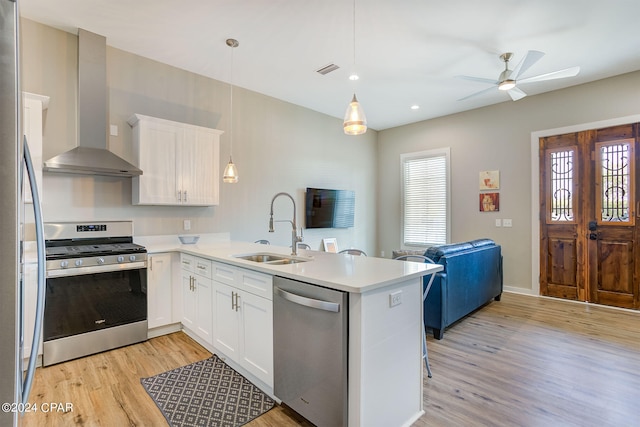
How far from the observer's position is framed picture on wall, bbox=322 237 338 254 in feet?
18.9

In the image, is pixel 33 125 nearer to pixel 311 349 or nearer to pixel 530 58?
pixel 311 349

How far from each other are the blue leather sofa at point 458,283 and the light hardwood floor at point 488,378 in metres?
0.21

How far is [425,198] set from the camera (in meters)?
6.25

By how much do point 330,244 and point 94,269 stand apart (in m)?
3.80

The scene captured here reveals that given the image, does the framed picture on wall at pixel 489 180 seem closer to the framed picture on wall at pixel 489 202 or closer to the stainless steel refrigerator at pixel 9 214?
the framed picture on wall at pixel 489 202

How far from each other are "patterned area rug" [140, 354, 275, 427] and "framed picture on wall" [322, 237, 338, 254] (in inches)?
131

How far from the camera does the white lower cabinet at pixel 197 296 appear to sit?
2820 mm

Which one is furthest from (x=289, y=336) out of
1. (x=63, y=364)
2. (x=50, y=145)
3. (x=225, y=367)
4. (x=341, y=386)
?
(x=50, y=145)

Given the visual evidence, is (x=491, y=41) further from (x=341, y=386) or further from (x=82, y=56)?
(x=82, y=56)

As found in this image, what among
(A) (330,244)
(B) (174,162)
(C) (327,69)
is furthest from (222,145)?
(A) (330,244)

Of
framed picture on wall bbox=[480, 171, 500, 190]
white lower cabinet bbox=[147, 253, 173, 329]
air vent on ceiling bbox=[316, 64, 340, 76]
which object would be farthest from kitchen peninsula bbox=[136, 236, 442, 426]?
framed picture on wall bbox=[480, 171, 500, 190]

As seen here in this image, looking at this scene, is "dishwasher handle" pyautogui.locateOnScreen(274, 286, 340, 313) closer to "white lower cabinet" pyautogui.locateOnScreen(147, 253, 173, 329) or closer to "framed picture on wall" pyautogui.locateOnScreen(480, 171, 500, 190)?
"white lower cabinet" pyautogui.locateOnScreen(147, 253, 173, 329)

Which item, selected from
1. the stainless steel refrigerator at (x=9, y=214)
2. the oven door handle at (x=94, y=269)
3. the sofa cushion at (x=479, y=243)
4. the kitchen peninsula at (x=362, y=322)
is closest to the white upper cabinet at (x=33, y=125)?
the oven door handle at (x=94, y=269)

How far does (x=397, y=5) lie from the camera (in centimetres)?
272
